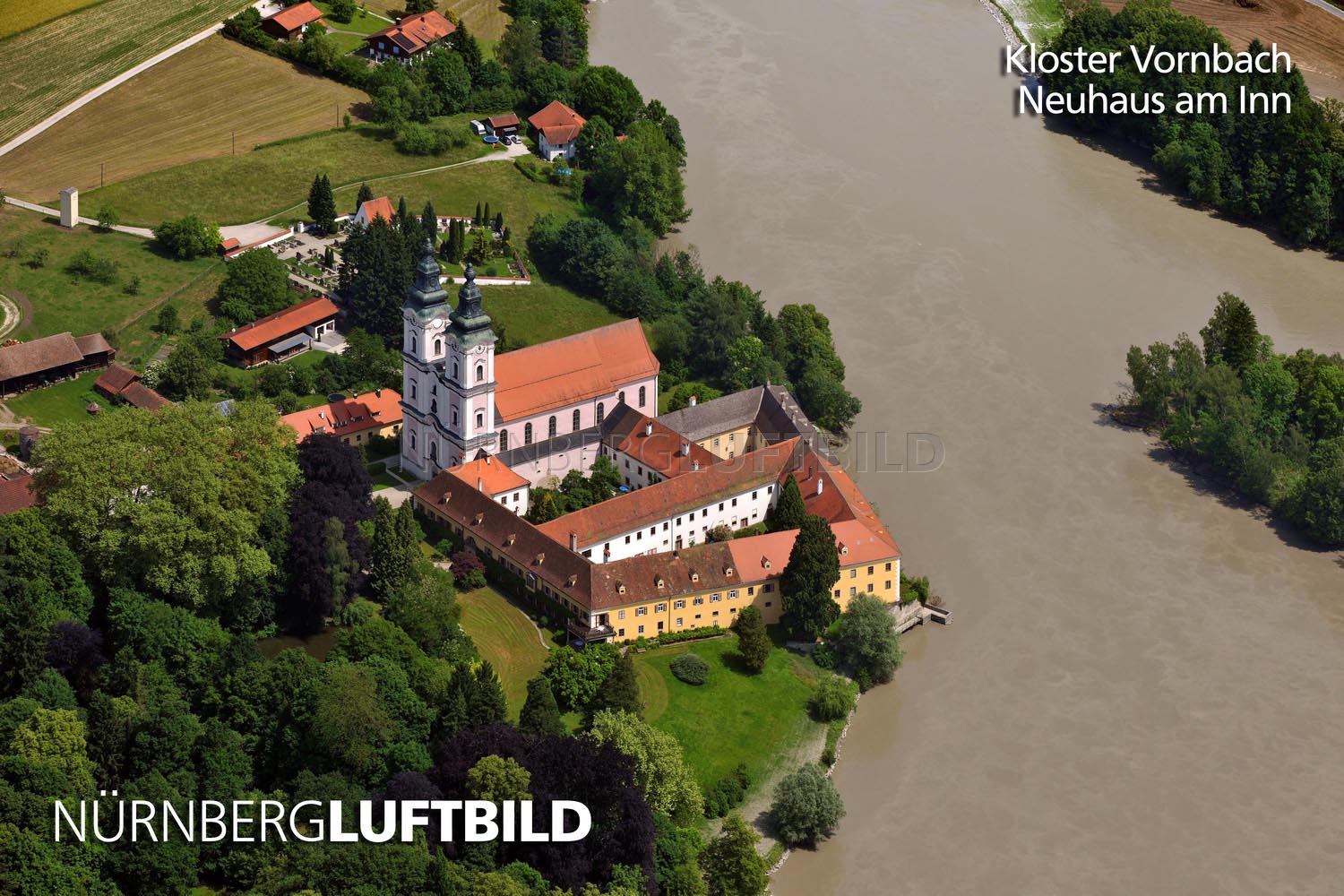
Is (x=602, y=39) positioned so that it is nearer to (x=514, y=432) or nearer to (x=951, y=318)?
(x=951, y=318)

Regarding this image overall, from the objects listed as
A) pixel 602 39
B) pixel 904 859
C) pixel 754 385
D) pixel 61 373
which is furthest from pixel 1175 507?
pixel 602 39

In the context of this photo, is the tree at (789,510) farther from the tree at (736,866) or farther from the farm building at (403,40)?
the farm building at (403,40)

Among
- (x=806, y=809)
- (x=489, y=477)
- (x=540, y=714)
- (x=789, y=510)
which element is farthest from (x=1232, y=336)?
(x=540, y=714)

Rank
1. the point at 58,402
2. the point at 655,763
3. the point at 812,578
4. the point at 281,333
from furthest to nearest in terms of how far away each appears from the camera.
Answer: the point at 281,333 < the point at 58,402 < the point at 812,578 < the point at 655,763

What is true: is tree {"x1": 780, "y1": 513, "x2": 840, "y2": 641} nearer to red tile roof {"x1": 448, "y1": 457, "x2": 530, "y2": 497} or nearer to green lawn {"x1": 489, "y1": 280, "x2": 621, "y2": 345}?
red tile roof {"x1": 448, "y1": 457, "x2": 530, "y2": 497}

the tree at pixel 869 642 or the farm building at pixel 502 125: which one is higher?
the farm building at pixel 502 125

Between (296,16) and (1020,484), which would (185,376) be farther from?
(296,16)

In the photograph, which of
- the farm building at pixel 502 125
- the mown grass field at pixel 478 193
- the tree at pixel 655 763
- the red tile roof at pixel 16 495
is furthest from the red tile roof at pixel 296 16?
the tree at pixel 655 763
